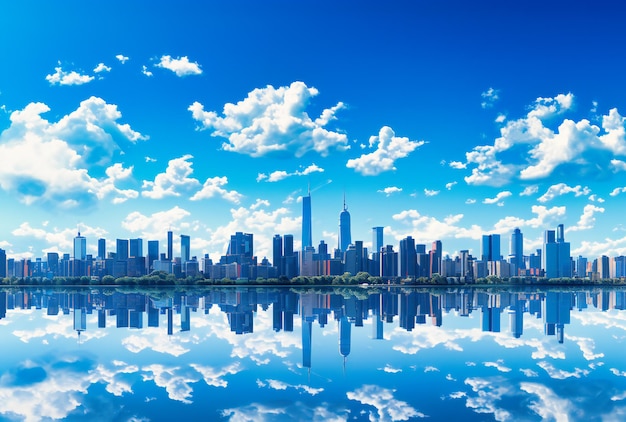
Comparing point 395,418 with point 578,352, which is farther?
point 578,352

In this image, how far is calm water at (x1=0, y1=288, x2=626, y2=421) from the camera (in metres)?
15.6

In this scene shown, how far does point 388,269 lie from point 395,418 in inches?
6664

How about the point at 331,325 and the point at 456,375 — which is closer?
the point at 456,375

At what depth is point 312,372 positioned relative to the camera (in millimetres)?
20547

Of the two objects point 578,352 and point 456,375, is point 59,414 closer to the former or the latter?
point 456,375

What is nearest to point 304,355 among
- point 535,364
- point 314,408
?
point 314,408

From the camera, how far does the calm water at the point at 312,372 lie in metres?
15.6

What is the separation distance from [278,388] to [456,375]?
6.98 metres

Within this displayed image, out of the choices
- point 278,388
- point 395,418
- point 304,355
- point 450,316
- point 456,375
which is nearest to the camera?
point 395,418

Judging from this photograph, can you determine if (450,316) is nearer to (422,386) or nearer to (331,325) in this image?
(331,325)

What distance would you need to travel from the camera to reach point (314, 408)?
15719 millimetres

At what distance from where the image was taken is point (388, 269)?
181625mm

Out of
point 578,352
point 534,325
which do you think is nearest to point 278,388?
point 578,352

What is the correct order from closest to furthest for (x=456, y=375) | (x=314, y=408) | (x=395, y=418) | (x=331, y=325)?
1. (x=395, y=418)
2. (x=314, y=408)
3. (x=456, y=375)
4. (x=331, y=325)
